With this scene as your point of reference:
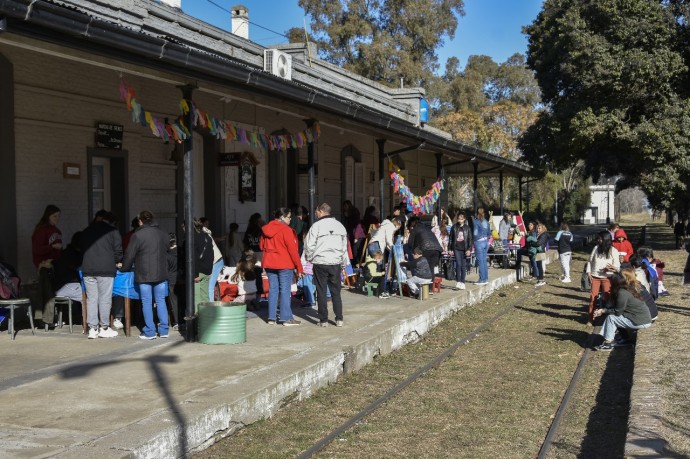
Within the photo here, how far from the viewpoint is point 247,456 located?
6.24 metres

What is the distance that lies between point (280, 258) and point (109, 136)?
367 centimetres

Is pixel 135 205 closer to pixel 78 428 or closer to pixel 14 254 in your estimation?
pixel 14 254

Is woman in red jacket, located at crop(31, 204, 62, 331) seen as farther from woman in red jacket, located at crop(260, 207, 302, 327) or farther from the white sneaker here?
woman in red jacket, located at crop(260, 207, 302, 327)

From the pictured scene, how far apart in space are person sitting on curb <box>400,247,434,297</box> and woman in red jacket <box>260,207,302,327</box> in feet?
12.2

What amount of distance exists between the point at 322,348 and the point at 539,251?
479 inches

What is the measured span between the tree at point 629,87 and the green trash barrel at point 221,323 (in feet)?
69.1

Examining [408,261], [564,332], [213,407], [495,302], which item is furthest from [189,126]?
[495,302]

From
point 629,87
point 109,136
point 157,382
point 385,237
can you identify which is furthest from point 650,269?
point 629,87

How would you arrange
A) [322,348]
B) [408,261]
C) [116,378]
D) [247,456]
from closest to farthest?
[247,456] < [116,378] < [322,348] < [408,261]

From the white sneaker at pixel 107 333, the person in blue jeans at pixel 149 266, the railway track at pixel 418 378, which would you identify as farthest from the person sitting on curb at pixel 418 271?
the white sneaker at pixel 107 333

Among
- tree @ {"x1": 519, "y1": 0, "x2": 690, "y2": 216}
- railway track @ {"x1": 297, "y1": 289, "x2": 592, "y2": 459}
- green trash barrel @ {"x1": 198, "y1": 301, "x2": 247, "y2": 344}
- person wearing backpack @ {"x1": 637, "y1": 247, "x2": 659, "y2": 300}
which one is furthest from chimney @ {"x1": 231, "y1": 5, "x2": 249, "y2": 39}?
green trash barrel @ {"x1": 198, "y1": 301, "x2": 247, "y2": 344}

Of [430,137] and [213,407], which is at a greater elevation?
[430,137]

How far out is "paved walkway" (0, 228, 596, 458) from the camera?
5.63m

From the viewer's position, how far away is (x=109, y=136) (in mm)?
12039
